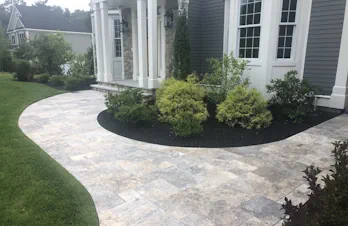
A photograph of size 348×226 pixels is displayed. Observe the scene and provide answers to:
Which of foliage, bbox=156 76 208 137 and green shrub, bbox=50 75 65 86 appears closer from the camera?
foliage, bbox=156 76 208 137

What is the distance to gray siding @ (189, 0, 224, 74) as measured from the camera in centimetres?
795

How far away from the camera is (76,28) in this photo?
2523cm

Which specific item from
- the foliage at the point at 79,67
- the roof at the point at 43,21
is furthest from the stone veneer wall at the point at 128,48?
the roof at the point at 43,21

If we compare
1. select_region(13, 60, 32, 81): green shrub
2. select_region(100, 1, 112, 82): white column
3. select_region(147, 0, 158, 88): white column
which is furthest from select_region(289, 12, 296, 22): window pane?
select_region(13, 60, 32, 81): green shrub

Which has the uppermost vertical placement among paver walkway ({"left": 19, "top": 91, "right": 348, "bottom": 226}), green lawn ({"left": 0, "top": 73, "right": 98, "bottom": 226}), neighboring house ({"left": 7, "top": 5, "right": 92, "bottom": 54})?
neighboring house ({"left": 7, "top": 5, "right": 92, "bottom": 54})

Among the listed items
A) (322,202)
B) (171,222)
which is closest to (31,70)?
(171,222)

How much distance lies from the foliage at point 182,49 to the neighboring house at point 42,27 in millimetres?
18467

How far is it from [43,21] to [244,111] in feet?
81.0

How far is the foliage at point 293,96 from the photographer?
592 centimetres

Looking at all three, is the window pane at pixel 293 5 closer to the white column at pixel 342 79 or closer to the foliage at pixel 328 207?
the white column at pixel 342 79

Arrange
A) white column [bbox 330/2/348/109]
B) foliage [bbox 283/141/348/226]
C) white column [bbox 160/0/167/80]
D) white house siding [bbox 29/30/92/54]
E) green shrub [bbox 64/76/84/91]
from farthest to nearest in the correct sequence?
white house siding [bbox 29/30/92/54] → green shrub [bbox 64/76/84/91] → white column [bbox 160/0/167/80] → white column [bbox 330/2/348/109] → foliage [bbox 283/141/348/226]

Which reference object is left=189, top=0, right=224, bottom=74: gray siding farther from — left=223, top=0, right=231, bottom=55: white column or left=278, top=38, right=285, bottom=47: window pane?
left=278, top=38, right=285, bottom=47: window pane

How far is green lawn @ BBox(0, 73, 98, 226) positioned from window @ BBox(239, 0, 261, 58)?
5.34m

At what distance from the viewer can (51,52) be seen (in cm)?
1255
